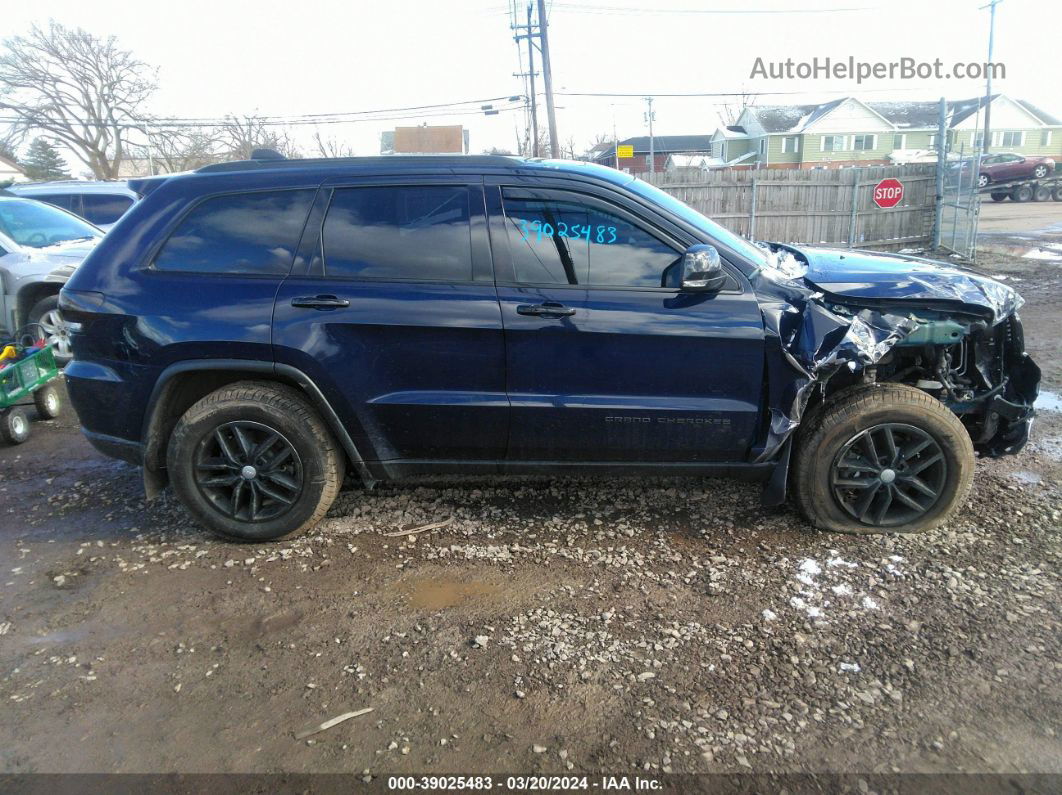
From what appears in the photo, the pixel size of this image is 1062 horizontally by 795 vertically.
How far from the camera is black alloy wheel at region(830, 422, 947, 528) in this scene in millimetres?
3420

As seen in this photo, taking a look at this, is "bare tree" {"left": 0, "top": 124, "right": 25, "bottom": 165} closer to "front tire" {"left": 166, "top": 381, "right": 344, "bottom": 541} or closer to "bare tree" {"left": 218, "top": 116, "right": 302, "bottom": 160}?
"bare tree" {"left": 218, "top": 116, "right": 302, "bottom": 160}

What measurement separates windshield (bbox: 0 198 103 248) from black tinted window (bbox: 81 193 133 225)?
300 cm

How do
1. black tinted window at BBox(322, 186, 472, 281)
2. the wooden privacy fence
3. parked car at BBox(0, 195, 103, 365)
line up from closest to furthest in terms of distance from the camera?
1. black tinted window at BBox(322, 186, 472, 281)
2. parked car at BBox(0, 195, 103, 365)
3. the wooden privacy fence

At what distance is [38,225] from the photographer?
25.3 feet

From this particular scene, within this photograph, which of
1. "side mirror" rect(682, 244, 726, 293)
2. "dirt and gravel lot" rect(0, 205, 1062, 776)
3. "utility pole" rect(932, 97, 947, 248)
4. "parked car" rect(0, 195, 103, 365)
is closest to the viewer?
"dirt and gravel lot" rect(0, 205, 1062, 776)

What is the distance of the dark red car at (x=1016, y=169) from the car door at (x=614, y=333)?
3215cm

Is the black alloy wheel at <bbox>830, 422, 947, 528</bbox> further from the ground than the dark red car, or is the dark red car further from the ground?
the dark red car

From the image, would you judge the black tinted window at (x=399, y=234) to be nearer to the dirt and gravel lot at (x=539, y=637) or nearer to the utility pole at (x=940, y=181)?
the dirt and gravel lot at (x=539, y=637)

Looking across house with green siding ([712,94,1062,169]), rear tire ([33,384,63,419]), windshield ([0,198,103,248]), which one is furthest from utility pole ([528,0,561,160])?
house with green siding ([712,94,1062,169])

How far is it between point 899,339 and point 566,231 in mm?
1671

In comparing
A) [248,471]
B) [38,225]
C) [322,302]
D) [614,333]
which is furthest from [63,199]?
[614,333]

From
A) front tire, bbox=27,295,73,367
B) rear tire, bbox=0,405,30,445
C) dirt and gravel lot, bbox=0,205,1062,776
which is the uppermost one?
front tire, bbox=27,295,73,367

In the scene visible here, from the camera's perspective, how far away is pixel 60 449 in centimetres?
529

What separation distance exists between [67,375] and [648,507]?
3.19 meters
